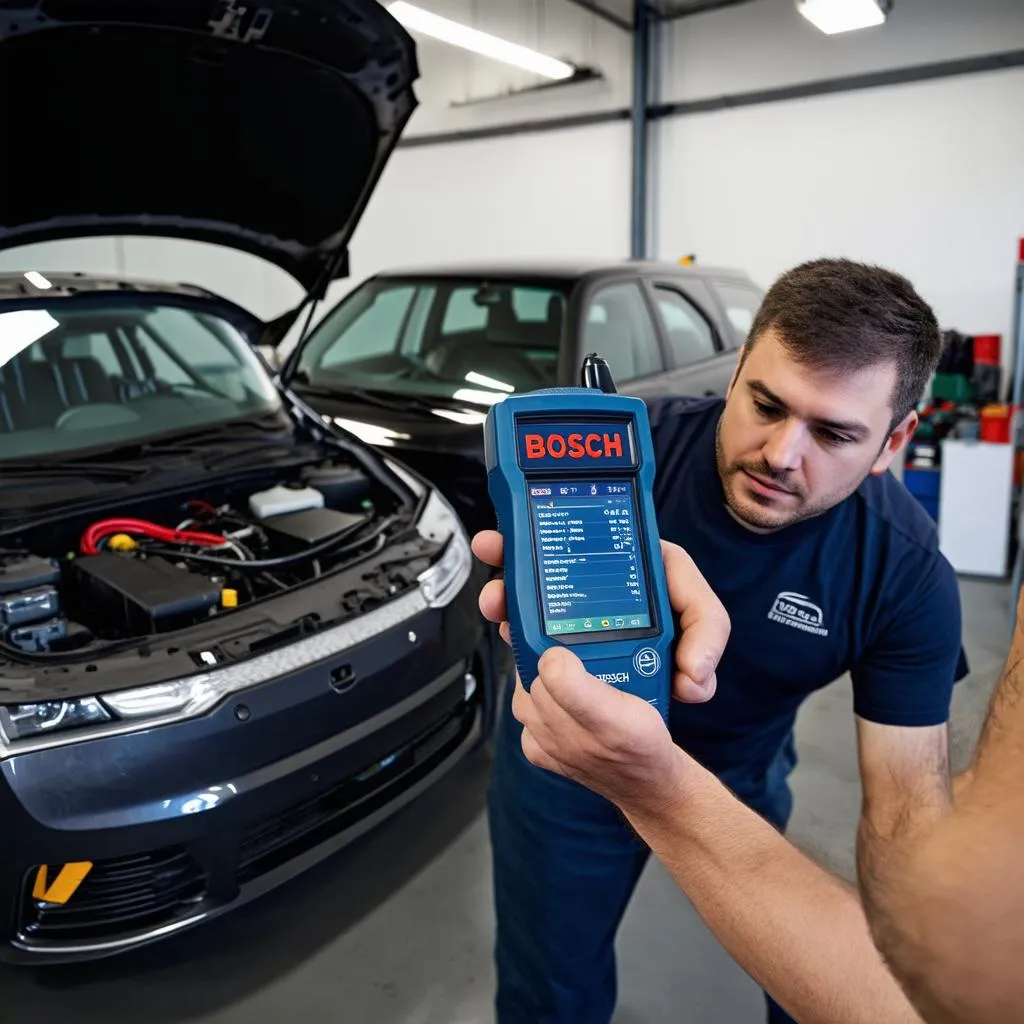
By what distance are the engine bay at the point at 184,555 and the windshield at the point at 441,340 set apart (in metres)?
0.73

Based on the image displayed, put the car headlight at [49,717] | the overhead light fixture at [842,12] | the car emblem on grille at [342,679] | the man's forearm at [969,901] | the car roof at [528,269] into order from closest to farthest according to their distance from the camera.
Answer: the man's forearm at [969,901] → the car headlight at [49,717] → the car emblem on grille at [342,679] → the car roof at [528,269] → the overhead light fixture at [842,12]

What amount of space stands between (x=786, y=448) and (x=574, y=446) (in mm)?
349

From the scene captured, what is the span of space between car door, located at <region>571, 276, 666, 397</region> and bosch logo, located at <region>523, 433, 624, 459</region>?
1956mm

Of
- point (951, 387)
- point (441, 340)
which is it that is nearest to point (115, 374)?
point (441, 340)

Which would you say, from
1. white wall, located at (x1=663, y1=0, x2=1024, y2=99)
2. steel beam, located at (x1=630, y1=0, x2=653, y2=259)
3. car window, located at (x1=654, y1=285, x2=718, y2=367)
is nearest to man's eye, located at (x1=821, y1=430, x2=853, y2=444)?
car window, located at (x1=654, y1=285, x2=718, y2=367)

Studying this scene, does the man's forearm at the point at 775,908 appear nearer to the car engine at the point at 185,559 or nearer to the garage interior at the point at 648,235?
the garage interior at the point at 648,235

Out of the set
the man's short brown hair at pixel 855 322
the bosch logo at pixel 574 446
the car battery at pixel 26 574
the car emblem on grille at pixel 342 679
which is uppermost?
the man's short brown hair at pixel 855 322

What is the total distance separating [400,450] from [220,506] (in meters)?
0.71

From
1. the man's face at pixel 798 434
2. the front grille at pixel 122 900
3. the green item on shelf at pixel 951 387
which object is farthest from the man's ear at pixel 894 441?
the green item on shelf at pixel 951 387

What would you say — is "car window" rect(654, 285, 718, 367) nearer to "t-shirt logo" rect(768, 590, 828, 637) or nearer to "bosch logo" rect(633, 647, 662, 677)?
"t-shirt logo" rect(768, 590, 828, 637)

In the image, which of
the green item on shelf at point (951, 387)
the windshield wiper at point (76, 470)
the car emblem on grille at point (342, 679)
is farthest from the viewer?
the green item on shelf at point (951, 387)

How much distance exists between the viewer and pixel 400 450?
9.43 feet

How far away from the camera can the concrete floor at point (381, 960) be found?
66.6 inches

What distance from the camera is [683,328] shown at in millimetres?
3660
